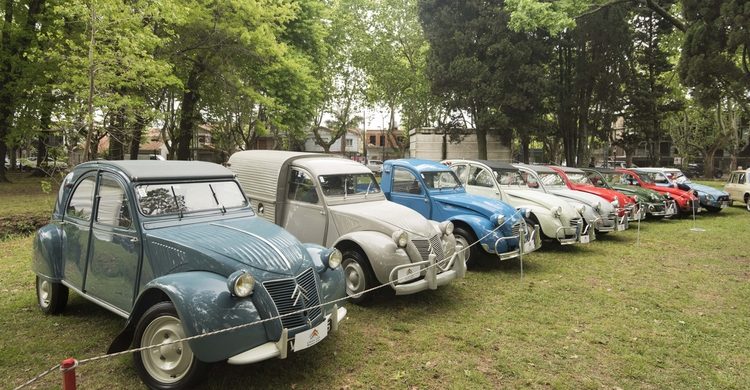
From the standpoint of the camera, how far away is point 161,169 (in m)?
4.70

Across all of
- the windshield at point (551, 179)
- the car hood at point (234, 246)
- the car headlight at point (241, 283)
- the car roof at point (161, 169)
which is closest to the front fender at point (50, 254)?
the car roof at point (161, 169)

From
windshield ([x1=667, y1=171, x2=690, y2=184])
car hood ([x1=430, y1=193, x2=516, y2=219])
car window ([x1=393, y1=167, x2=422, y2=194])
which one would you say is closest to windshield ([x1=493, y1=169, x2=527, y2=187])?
car hood ([x1=430, y1=193, x2=516, y2=219])

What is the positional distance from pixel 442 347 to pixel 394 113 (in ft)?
120

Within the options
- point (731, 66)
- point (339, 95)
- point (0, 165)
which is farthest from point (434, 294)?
point (339, 95)

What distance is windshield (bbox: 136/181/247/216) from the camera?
4355mm

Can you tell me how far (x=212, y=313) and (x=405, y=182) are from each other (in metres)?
5.79

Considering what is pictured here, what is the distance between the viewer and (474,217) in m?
7.82

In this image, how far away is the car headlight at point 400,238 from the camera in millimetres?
5730

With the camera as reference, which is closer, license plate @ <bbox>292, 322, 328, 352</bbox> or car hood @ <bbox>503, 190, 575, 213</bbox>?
license plate @ <bbox>292, 322, 328, 352</bbox>

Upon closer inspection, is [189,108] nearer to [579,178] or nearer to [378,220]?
[579,178]

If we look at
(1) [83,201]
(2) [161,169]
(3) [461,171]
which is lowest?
(1) [83,201]

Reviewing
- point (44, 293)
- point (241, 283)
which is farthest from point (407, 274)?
point (44, 293)

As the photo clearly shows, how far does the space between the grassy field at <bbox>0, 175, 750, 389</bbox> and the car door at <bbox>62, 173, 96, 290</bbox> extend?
68 cm

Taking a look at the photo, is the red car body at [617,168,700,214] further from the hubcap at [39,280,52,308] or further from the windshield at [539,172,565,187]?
the hubcap at [39,280,52,308]
